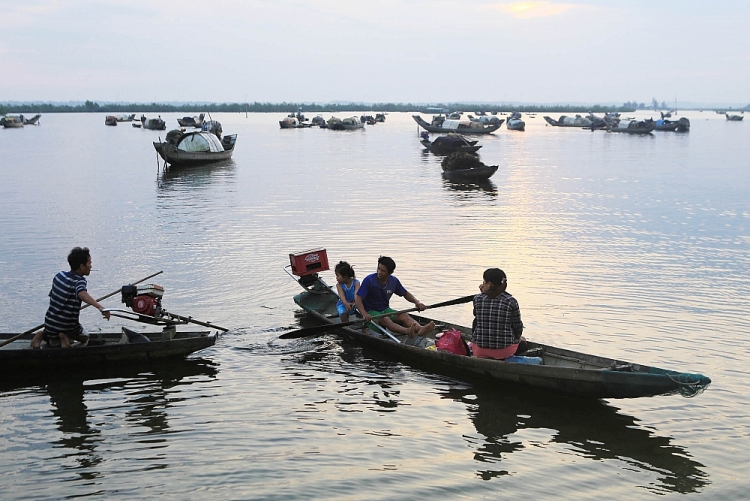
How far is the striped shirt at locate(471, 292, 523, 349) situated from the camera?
888 cm

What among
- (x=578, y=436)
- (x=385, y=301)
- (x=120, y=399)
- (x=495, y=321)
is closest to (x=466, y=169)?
(x=385, y=301)

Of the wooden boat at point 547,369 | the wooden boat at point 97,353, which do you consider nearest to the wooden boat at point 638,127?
the wooden boat at point 547,369

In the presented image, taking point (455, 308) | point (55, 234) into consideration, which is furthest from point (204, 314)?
point (55, 234)

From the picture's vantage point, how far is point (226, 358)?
35.2ft

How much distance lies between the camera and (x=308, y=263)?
13.1 m

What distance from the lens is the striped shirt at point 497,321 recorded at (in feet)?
29.1

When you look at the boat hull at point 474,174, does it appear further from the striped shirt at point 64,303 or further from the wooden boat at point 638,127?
the wooden boat at point 638,127

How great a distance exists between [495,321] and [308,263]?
489 centimetres

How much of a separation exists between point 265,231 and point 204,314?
28.3ft

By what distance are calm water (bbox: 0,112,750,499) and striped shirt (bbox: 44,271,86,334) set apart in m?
0.74

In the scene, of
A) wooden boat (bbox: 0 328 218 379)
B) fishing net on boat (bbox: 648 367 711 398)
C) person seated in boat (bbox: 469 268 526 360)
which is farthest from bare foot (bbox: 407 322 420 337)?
fishing net on boat (bbox: 648 367 711 398)

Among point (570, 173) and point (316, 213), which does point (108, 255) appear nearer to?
point (316, 213)

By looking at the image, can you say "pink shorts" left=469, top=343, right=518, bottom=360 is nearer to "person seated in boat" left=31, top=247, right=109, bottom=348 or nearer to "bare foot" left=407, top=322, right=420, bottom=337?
"bare foot" left=407, top=322, right=420, bottom=337

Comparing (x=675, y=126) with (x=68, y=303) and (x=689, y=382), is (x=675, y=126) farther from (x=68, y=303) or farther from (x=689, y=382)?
(x=68, y=303)
